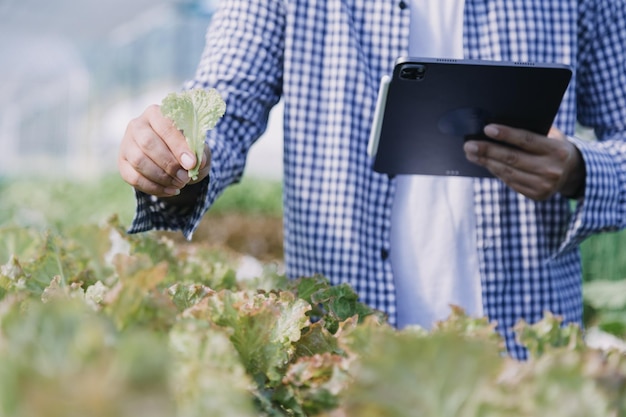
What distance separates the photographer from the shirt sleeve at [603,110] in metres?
1.56

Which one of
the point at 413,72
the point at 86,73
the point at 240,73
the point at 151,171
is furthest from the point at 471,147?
the point at 86,73

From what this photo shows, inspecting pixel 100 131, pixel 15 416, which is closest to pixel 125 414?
pixel 15 416

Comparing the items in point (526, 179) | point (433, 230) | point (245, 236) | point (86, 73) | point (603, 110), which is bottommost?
point (245, 236)

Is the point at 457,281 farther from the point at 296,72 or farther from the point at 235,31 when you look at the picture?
the point at 235,31

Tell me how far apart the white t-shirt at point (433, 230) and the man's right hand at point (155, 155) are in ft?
2.08

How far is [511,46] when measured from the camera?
1.66 m

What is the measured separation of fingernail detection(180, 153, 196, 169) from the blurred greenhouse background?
14026mm

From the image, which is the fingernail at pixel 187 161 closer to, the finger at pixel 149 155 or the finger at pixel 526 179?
the finger at pixel 149 155

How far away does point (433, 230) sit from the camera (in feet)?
5.43

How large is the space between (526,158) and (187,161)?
0.70 m

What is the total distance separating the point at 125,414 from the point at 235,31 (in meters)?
1.32

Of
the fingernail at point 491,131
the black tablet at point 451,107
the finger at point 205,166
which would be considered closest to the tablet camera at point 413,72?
the black tablet at point 451,107

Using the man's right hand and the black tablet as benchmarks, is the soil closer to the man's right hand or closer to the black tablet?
the black tablet

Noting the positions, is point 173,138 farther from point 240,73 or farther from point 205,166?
point 240,73
